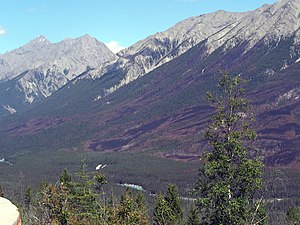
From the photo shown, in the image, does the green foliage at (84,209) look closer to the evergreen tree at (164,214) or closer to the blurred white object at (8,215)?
the evergreen tree at (164,214)

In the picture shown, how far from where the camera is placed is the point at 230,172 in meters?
28.9

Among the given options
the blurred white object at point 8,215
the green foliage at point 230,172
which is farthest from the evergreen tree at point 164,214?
the blurred white object at point 8,215

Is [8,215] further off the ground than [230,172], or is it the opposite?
[8,215]

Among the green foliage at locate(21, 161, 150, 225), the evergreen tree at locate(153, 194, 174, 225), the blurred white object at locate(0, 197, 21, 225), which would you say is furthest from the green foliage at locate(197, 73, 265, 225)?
the blurred white object at locate(0, 197, 21, 225)

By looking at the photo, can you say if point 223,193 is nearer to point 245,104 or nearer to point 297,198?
point 245,104

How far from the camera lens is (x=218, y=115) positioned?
30.5 metres

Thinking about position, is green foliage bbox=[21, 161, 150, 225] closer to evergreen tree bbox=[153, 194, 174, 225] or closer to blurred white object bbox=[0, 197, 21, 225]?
evergreen tree bbox=[153, 194, 174, 225]

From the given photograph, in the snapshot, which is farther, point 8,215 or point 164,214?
point 164,214

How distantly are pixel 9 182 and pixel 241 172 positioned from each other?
531ft

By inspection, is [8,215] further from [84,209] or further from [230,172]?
[84,209]

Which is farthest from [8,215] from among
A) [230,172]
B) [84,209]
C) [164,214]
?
[164,214]

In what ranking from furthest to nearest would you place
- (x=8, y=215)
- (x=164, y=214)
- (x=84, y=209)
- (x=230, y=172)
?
(x=164, y=214) < (x=84, y=209) < (x=230, y=172) < (x=8, y=215)

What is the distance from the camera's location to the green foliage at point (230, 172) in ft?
92.6

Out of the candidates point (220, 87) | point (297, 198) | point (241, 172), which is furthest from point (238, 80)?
point (297, 198)
